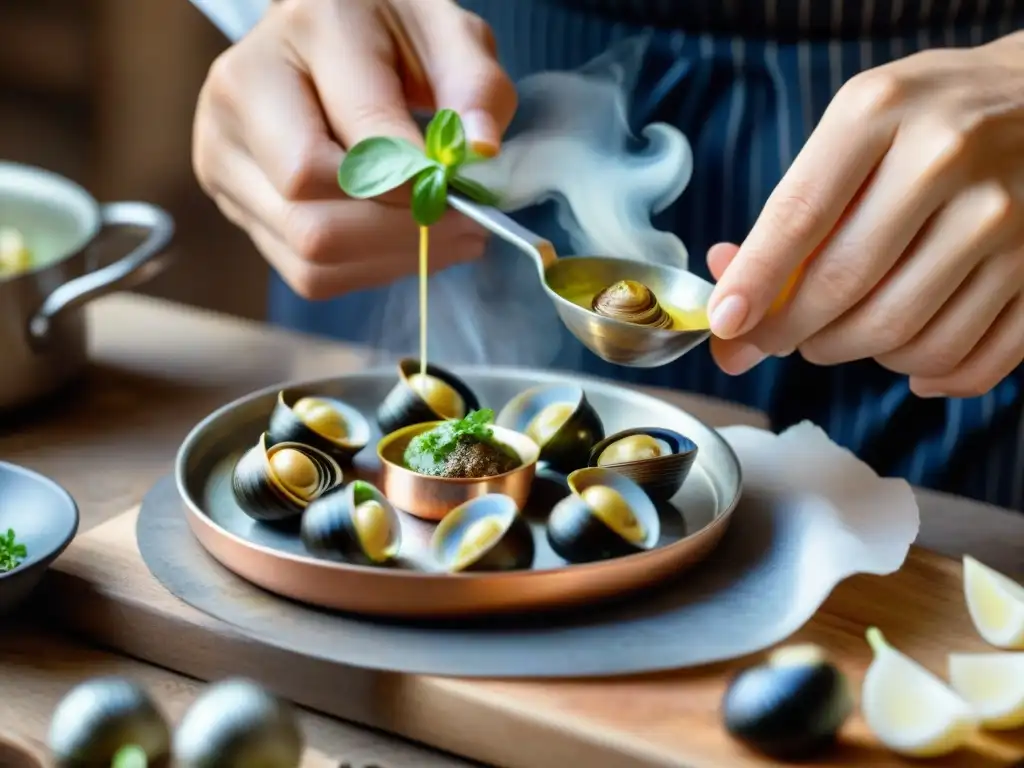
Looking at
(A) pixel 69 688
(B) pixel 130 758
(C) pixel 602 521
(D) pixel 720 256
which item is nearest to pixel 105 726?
(B) pixel 130 758

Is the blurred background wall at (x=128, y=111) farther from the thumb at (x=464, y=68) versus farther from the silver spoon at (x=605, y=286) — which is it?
the silver spoon at (x=605, y=286)

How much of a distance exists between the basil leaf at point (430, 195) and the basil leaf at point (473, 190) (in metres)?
0.03

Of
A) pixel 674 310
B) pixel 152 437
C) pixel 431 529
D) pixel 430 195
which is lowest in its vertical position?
pixel 152 437

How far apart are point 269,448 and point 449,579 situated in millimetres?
283

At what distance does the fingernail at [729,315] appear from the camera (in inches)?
44.3

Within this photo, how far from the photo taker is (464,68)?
140cm

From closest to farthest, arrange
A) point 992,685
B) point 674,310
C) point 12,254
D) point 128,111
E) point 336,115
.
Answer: point 992,685, point 674,310, point 336,115, point 12,254, point 128,111

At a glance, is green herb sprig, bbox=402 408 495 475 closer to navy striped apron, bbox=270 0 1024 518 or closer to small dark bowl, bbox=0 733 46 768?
small dark bowl, bbox=0 733 46 768

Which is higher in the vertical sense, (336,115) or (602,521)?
(336,115)

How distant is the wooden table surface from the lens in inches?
39.1

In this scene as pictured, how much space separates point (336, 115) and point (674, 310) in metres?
0.42

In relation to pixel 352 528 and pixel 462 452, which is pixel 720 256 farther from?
pixel 352 528

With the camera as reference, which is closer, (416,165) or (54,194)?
(416,165)

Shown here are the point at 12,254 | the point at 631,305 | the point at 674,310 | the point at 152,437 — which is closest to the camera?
the point at 631,305
